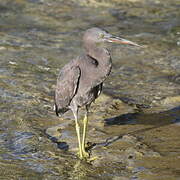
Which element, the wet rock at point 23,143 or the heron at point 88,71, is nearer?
the heron at point 88,71

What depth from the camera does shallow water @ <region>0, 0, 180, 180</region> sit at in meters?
7.08

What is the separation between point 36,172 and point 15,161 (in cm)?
45

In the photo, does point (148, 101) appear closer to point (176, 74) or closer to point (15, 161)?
point (176, 74)

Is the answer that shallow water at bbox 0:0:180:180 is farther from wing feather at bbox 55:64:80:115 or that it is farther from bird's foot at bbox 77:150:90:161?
wing feather at bbox 55:64:80:115

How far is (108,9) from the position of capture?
16.8m

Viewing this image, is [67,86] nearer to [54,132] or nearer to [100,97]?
[54,132]

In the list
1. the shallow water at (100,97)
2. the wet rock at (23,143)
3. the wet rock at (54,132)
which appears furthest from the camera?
the wet rock at (54,132)

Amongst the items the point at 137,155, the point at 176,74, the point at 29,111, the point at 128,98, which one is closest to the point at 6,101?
the point at 29,111

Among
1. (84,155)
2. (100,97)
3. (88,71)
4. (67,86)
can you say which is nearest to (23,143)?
(84,155)

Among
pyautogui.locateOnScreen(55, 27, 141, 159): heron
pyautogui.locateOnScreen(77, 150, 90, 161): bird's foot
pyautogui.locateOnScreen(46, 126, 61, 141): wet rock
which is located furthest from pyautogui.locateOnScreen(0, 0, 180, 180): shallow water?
pyautogui.locateOnScreen(55, 27, 141, 159): heron

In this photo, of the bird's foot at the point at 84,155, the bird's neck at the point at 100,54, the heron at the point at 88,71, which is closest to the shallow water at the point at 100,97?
the bird's foot at the point at 84,155

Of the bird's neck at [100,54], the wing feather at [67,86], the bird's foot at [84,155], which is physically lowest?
the bird's foot at [84,155]

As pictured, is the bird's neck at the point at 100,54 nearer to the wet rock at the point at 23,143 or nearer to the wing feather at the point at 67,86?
the wing feather at the point at 67,86

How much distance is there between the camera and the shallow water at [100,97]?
23.2 ft
